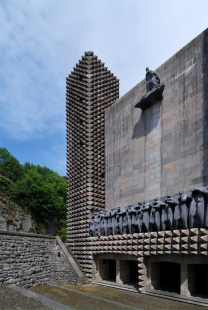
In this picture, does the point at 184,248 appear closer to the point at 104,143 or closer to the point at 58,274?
the point at 58,274

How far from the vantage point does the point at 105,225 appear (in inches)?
758

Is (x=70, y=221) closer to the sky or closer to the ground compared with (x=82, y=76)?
closer to the ground

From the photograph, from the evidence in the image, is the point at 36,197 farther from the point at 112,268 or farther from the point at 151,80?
the point at 151,80

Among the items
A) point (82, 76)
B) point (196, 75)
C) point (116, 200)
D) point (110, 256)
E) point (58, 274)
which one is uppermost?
point (82, 76)

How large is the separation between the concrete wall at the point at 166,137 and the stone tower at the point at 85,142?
99cm

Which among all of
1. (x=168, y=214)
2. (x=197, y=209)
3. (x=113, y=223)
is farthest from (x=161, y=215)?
(x=113, y=223)

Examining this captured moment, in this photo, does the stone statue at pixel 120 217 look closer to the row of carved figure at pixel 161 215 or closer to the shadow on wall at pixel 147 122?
the row of carved figure at pixel 161 215

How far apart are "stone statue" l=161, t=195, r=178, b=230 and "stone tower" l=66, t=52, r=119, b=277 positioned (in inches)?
319

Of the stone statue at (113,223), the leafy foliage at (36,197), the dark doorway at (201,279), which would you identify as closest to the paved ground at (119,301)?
the dark doorway at (201,279)

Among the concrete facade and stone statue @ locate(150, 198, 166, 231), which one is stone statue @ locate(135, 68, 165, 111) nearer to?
the concrete facade

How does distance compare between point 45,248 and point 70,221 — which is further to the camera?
point 70,221

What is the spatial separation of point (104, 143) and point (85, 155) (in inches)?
74.7

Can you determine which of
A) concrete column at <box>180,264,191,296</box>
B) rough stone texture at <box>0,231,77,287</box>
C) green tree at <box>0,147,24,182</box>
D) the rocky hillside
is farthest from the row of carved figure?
green tree at <box>0,147,24,182</box>

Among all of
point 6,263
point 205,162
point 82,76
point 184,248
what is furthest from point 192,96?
point 6,263
